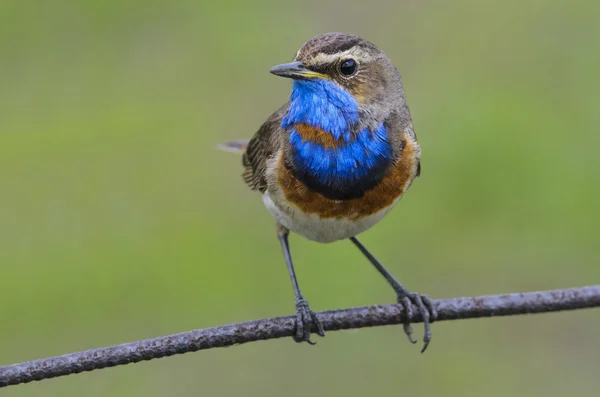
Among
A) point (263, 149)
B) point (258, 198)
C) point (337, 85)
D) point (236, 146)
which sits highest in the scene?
point (337, 85)

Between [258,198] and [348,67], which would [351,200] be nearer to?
[348,67]

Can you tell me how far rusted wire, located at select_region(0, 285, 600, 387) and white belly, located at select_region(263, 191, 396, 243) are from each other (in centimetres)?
81

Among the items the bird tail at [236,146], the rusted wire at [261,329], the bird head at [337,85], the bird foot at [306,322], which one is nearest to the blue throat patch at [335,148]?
the bird head at [337,85]

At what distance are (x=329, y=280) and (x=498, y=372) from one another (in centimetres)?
131

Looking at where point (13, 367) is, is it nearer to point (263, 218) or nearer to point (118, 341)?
point (118, 341)

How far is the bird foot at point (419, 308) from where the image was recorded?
438cm

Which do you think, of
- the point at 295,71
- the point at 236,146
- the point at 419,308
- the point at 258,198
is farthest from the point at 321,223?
the point at 258,198

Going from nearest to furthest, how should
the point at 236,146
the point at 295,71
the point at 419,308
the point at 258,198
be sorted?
the point at 295,71 → the point at 419,308 → the point at 236,146 → the point at 258,198

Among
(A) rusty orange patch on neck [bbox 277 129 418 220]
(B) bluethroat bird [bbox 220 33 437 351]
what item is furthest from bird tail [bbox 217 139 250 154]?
(A) rusty orange patch on neck [bbox 277 129 418 220]

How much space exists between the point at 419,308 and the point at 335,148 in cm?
88

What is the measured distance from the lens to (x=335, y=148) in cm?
429

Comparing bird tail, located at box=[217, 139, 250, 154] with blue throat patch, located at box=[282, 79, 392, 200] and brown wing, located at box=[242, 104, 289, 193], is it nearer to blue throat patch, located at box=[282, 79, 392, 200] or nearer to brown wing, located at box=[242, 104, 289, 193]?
brown wing, located at box=[242, 104, 289, 193]

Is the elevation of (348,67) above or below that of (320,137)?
above

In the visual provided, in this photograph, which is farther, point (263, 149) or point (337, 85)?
point (263, 149)
